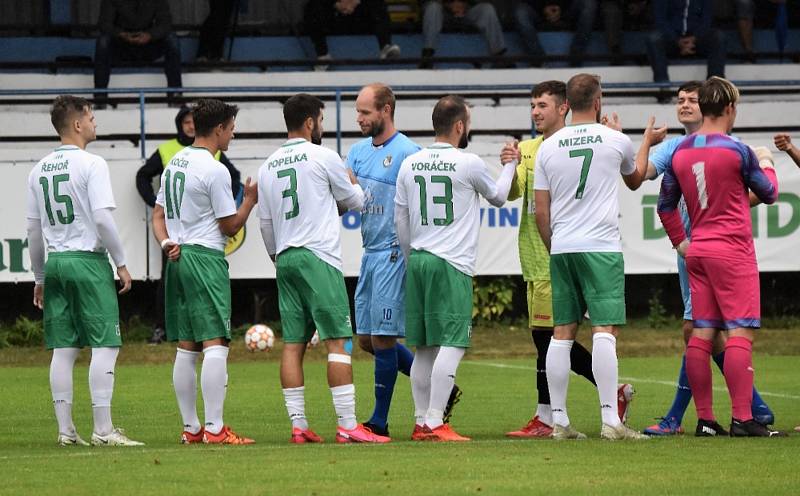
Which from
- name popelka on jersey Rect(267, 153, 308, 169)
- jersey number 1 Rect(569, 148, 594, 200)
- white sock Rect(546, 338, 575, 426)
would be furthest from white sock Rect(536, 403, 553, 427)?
name popelka on jersey Rect(267, 153, 308, 169)

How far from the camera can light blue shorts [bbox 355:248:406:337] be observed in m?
9.74

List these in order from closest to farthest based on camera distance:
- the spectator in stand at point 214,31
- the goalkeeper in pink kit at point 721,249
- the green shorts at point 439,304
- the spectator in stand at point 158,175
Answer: the goalkeeper in pink kit at point 721,249 < the green shorts at point 439,304 < the spectator in stand at point 158,175 < the spectator in stand at point 214,31

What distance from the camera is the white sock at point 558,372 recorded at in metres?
9.14

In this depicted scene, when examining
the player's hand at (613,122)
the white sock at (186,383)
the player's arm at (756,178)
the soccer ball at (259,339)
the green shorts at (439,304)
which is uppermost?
the player's hand at (613,122)

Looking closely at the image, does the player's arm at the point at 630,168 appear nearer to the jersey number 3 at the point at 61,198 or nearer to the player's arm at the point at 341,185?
the player's arm at the point at 341,185

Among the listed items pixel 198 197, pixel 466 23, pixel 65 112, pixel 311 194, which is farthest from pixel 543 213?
pixel 466 23

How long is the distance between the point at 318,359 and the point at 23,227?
4192mm

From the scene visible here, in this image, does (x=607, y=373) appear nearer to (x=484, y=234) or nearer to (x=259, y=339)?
(x=259, y=339)

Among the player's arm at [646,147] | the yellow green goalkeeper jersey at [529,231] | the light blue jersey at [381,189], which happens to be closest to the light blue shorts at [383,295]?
the light blue jersey at [381,189]

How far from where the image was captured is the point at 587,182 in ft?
29.7

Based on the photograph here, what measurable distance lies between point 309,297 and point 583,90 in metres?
2.16

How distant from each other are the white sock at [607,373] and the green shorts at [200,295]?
2401mm

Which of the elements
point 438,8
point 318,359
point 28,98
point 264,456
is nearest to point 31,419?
point 264,456

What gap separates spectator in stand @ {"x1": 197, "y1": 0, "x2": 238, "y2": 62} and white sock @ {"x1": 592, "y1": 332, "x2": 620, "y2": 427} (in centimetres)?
1592
